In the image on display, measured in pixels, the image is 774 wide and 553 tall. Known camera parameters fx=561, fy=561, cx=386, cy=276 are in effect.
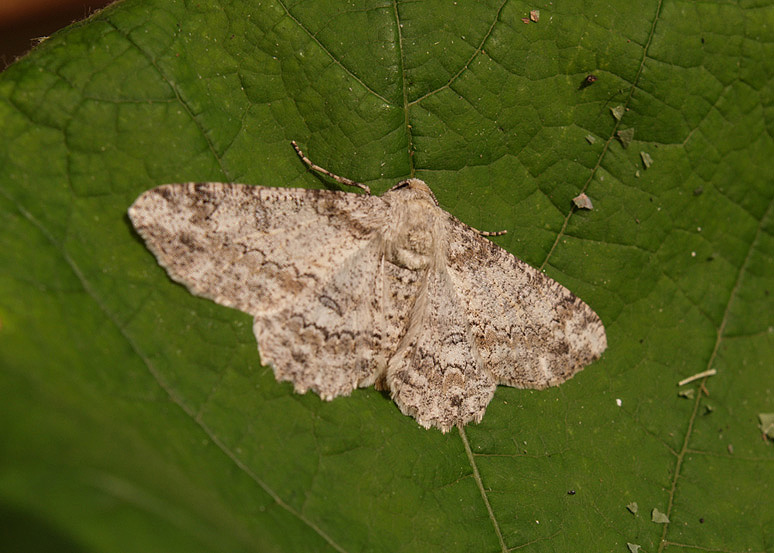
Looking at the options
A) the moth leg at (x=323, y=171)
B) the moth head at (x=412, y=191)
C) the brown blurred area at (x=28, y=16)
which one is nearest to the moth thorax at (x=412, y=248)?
the moth head at (x=412, y=191)

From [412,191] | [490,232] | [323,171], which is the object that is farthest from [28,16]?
[490,232]

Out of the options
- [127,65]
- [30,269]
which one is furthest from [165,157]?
[30,269]

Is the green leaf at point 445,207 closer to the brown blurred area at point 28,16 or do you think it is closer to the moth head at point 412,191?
the moth head at point 412,191

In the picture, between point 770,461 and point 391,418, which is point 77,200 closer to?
point 391,418

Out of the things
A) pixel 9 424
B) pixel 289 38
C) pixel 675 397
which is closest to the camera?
pixel 9 424

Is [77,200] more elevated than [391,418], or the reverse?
[77,200]

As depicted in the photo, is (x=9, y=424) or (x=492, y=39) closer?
(x=9, y=424)
